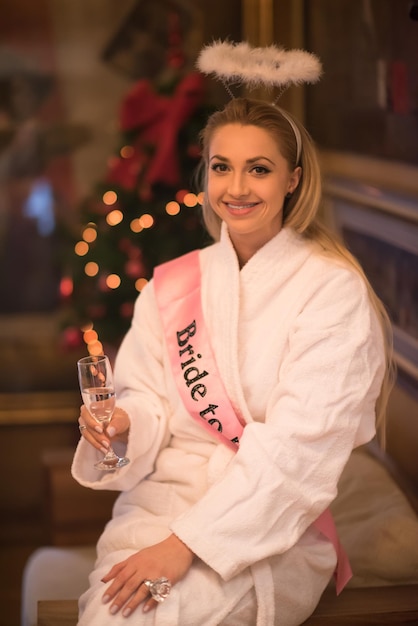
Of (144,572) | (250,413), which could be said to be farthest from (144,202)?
(144,572)

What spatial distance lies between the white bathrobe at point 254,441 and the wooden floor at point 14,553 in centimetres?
153

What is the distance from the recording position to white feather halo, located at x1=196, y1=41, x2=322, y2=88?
7.29ft

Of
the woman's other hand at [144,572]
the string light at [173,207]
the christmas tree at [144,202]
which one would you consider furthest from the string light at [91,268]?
the woman's other hand at [144,572]

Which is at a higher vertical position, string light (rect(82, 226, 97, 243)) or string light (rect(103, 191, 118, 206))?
string light (rect(103, 191, 118, 206))

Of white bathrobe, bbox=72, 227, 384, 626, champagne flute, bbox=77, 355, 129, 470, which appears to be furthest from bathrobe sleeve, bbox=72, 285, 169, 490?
champagne flute, bbox=77, 355, 129, 470

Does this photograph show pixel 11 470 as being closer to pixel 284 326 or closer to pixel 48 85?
pixel 48 85

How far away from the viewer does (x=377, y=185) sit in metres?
2.90

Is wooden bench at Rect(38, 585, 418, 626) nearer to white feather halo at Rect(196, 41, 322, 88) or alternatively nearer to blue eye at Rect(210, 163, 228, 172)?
blue eye at Rect(210, 163, 228, 172)

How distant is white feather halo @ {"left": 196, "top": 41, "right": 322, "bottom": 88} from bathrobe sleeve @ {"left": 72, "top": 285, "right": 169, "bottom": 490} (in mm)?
599

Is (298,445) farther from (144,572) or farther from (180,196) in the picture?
(180,196)

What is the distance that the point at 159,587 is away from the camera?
1.98 m

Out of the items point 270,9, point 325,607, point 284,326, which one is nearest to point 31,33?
point 270,9

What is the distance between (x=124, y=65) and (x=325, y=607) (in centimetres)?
294

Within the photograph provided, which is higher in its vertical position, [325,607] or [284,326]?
[284,326]
